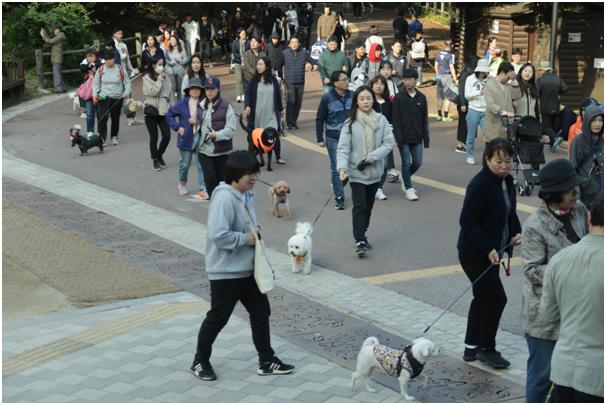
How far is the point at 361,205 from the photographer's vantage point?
11.4 metres

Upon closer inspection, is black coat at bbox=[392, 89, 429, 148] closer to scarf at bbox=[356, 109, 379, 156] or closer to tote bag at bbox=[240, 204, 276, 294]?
scarf at bbox=[356, 109, 379, 156]

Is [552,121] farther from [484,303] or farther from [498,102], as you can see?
[484,303]

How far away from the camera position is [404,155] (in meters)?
14.3

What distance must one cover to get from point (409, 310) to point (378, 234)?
302 cm

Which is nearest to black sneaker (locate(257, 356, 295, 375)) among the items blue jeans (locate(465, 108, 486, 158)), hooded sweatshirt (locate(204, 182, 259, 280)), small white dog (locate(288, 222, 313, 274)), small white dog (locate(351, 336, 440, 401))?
small white dog (locate(351, 336, 440, 401))

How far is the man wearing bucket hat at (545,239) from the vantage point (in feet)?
21.0

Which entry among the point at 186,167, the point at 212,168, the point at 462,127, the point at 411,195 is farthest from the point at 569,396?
the point at 462,127

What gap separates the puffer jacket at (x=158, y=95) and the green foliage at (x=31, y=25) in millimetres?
11040

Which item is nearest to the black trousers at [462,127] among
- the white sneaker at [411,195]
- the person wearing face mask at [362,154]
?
the white sneaker at [411,195]

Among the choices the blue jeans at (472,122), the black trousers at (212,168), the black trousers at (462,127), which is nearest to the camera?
the black trousers at (212,168)

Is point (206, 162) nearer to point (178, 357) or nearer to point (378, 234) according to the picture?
point (378, 234)

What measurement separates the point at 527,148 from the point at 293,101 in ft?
21.2

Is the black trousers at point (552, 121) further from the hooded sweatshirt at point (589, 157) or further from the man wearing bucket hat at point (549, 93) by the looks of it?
the hooded sweatshirt at point (589, 157)

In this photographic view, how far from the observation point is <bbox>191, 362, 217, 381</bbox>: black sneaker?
7.78m
